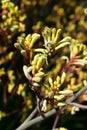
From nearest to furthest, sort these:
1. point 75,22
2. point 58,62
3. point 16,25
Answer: point 16,25 < point 58,62 < point 75,22

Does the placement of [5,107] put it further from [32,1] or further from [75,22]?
[75,22]

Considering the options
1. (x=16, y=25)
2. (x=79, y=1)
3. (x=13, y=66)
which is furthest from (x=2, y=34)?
(x=79, y=1)

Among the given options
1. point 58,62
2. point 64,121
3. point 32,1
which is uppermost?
point 32,1

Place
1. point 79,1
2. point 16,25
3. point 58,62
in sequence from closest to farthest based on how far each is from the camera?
point 16,25, point 58,62, point 79,1

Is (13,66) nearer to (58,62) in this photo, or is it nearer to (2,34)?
(58,62)

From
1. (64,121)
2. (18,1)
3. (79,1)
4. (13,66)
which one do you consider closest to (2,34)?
(18,1)

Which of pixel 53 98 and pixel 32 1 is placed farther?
pixel 32 1

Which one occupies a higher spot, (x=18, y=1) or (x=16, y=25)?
(x=18, y=1)

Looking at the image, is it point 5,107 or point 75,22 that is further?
point 75,22

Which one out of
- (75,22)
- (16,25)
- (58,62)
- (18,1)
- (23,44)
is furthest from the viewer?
(75,22)
